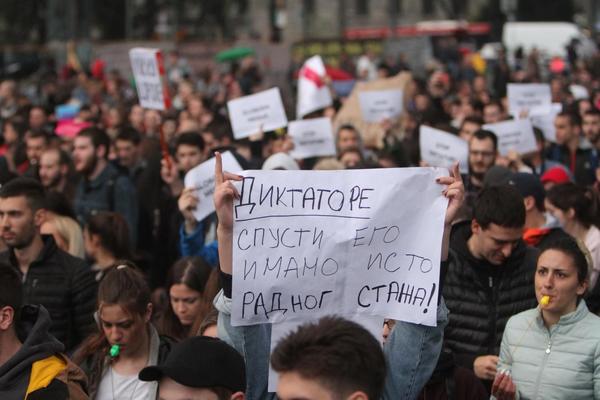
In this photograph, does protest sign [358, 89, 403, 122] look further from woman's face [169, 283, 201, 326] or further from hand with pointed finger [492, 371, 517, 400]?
hand with pointed finger [492, 371, 517, 400]

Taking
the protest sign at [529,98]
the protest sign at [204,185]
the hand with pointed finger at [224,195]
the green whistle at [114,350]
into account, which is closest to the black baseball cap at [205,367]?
the hand with pointed finger at [224,195]

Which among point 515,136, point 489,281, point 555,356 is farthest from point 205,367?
point 515,136

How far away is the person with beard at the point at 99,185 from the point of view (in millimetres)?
9242

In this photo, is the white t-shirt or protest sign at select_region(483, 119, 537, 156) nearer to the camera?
the white t-shirt

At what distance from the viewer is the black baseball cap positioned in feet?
12.9

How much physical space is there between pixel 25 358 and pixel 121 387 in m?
0.75

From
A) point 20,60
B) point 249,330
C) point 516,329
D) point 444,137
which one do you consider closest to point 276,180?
point 249,330

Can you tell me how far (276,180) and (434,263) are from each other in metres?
0.60

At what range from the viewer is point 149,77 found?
1077cm

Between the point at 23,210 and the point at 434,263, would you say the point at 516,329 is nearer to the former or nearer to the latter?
the point at 434,263

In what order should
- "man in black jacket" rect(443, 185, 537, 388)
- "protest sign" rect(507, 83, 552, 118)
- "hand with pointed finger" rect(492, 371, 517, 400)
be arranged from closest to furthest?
"hand with pointed finger" rect(492, 371, 517, 400) < "man in black jacket" rect(443, 185, 537, 388) < "protest sign" rect(507, 83, 552, 118)

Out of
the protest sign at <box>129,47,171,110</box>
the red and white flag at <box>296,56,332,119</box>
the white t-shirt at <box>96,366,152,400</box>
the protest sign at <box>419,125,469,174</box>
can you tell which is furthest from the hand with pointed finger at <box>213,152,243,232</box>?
the red and white flag at <box>296,56,332,119</box>

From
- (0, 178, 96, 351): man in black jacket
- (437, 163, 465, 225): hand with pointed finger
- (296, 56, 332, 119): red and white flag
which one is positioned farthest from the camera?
(296, 56, 332, 119): red and white flag

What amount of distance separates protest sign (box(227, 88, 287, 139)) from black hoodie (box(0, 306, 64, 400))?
21.1ft
